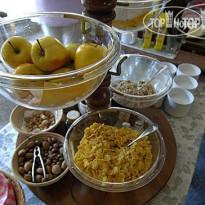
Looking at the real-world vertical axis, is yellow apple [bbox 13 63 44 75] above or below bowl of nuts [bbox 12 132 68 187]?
above

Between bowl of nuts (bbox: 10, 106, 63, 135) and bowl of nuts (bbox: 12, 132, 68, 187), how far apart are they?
0.12ft

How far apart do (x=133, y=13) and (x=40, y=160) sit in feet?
1.57

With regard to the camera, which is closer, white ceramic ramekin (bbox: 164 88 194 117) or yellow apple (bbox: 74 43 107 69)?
yellow apple (bbox: 74 43 107 69)

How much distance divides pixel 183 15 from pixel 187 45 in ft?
0.48

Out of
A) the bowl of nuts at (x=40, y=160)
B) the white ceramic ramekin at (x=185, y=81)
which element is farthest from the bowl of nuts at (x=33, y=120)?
the white ceramic ramekin at (x=185, y=81)

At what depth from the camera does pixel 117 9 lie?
606 mm

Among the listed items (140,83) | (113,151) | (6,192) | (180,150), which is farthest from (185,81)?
(6,192)

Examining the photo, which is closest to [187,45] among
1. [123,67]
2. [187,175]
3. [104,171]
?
[123,67]

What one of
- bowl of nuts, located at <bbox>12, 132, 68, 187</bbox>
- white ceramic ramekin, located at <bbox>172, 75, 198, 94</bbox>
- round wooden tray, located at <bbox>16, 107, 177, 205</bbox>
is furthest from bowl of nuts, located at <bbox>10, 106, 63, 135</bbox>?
white ceramic ramekin, located at <bbox>172, 75, 198, 94</bbox>

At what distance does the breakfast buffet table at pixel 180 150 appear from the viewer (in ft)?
1.75

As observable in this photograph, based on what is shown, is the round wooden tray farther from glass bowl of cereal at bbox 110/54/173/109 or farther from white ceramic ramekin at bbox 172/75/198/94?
white ceramic ramekin at bbox 172/75/198/94

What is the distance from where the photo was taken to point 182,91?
0.78m

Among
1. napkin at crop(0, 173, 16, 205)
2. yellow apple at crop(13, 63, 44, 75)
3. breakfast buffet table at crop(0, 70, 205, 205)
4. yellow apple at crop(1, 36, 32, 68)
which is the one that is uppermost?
yellow apple at crop(1, 36, 32, 68)

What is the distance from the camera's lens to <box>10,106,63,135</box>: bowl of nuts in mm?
613
